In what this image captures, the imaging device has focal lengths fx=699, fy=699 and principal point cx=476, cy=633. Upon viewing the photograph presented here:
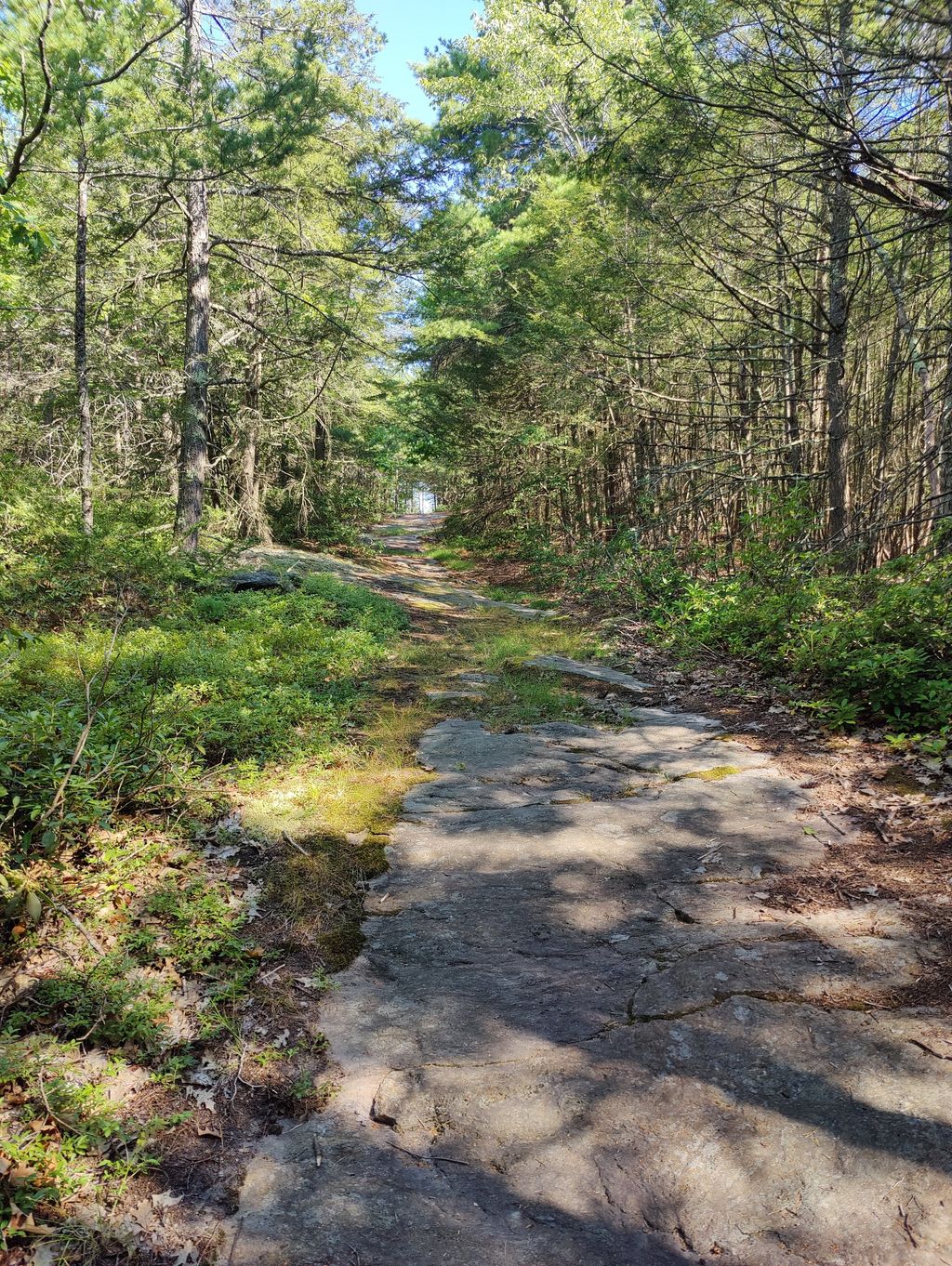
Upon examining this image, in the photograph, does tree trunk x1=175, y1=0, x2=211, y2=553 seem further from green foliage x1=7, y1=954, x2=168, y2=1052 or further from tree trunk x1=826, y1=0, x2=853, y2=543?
green foliage x1=7, y1=954, x2=168, y2=1052

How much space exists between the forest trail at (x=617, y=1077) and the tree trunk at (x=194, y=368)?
8.64 metres

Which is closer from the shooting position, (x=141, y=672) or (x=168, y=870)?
(x=168, y=870)

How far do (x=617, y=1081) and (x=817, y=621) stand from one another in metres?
5.41

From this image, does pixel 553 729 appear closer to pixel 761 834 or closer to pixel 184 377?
pixel 761 834

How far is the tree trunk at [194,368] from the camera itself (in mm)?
10539

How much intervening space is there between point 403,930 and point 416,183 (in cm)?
1143

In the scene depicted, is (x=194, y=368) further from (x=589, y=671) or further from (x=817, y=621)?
(x=817, y=621)

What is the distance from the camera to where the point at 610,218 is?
1152 centimetres

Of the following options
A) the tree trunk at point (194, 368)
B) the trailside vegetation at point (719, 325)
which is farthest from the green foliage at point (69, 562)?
the trailside vegetation at point (719, 325)

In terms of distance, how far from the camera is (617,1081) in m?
2.25

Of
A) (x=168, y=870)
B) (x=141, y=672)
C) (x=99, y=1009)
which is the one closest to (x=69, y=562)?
(x=141, y=672)

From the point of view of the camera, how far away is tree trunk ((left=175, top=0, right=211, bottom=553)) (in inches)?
415

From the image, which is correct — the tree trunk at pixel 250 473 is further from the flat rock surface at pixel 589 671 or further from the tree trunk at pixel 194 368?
the flat rock surface at pixel 589 671

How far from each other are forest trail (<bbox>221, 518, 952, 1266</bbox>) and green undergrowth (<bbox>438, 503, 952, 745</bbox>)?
1794 millimetres
